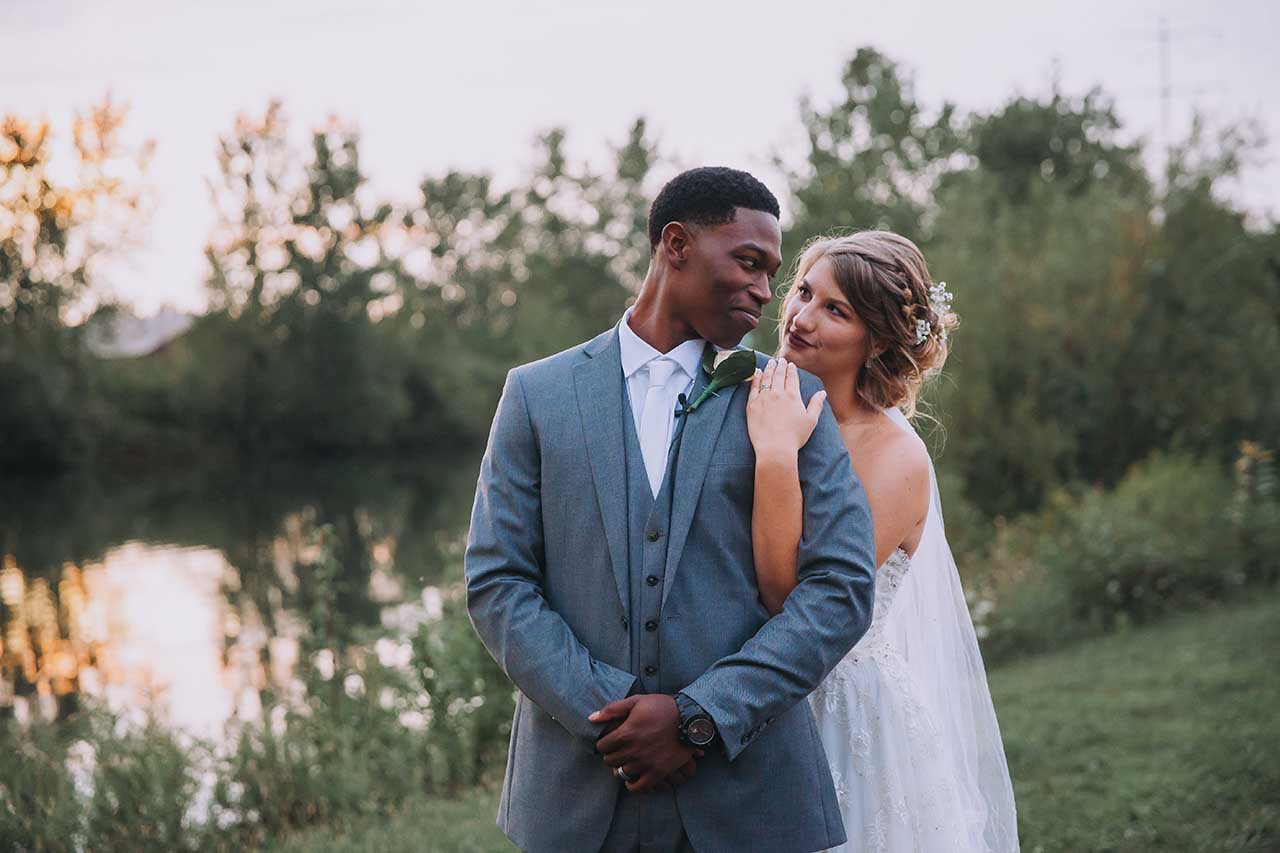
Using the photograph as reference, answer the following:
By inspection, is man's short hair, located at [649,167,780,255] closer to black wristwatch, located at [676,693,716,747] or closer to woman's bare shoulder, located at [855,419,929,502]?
woman's bare shoulder, located at [855,419,929,502]

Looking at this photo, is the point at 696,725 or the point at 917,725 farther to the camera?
the point at 917,725

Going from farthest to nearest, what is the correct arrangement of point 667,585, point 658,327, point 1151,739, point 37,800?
point 1151,739, point 37,800, point 658,327, point 667,585

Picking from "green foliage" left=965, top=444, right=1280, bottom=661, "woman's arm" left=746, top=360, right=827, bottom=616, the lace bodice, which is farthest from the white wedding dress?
"green foliage" left=965, top=444, right=1280, bottom=661

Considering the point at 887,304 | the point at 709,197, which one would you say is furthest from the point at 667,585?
the point at 887,304

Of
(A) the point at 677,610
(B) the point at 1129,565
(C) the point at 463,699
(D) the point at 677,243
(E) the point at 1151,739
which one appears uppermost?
(D) the point at 677,243

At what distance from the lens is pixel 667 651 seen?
2396 millimetres

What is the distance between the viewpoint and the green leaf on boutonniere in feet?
8.38

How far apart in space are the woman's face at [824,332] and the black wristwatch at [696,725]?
1.22 metres

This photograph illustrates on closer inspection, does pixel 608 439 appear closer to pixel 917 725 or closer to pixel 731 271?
pixel 731 271

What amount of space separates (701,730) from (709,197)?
1.12m

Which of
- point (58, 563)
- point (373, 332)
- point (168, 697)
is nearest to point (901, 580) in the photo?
point (168, 697)

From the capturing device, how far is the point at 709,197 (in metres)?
2.52

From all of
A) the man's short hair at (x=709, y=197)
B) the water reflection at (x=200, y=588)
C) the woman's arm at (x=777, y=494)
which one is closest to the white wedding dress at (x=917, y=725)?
the woman's arm at (x=777, y=494)

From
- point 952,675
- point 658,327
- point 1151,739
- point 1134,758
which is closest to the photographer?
point 658,327
